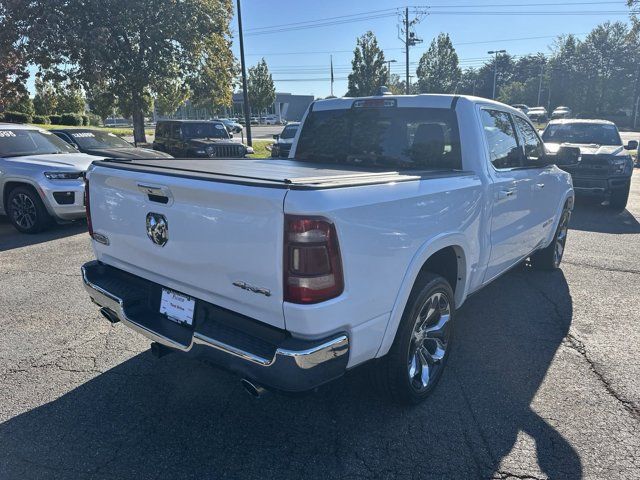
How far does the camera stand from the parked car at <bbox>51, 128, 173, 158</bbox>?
9960 millimetres

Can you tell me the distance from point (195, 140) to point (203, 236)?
1351cm

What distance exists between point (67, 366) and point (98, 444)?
1100 millimetres

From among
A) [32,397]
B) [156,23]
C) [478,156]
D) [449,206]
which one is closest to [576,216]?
[478,156]

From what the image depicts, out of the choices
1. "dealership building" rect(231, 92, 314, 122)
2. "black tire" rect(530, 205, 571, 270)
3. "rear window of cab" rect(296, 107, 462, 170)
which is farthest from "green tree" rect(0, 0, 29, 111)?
"dealership building" rect(231, 92, 314, 122)

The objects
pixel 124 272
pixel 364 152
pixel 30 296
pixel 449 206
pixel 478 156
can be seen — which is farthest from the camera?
pixel 30 296

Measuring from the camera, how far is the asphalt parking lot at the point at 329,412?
8.39 feet

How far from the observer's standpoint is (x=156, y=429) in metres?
2.84

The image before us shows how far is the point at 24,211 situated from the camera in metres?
7.69

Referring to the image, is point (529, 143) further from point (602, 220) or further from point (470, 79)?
point (470, 79)

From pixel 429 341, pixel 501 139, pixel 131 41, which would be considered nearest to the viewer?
pixel 429 341

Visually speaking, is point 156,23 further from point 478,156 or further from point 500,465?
point 500,465

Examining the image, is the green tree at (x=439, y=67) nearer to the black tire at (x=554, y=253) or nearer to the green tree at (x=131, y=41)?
the green tree at (x=131, y=41)

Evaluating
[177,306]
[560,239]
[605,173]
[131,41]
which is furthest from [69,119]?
[177,306]

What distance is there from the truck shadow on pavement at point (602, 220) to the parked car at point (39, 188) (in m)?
8.52
